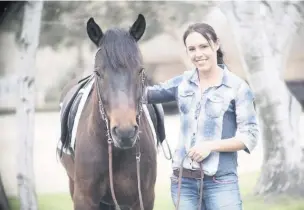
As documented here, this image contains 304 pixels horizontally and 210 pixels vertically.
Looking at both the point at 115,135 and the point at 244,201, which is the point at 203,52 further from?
the point at 244,201

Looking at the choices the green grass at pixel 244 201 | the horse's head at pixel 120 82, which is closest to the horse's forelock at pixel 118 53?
the horse's head at pixel 120 82

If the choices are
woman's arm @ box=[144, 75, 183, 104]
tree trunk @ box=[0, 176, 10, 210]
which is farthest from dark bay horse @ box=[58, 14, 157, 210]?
tree trunk @ box=[0, 176, 10, 210]

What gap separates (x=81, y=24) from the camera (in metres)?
3.17

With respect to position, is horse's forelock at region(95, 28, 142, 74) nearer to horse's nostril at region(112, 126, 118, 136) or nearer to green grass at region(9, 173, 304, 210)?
horse's nostril at region(112, 126, 118, 136)

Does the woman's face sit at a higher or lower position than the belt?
higher

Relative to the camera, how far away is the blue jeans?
2.25m

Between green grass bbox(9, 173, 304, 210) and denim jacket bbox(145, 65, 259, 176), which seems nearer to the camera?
denim jacket bbox(145, 65, 259, 176)

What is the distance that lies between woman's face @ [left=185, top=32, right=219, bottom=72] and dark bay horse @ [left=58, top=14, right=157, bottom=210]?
269mm

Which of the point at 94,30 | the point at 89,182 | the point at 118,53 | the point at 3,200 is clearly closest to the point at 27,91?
the point at 3,200

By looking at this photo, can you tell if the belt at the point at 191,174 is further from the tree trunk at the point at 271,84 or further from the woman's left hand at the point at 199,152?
the tree trunk at the point at 271,84

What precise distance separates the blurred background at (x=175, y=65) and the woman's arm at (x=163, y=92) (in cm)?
55

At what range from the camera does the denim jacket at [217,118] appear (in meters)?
2.28

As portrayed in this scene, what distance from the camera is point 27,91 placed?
3203mm

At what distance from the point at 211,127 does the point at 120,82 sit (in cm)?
49
